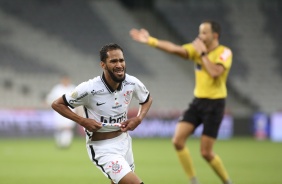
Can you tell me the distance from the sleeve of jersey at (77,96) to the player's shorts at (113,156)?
50 centimetres

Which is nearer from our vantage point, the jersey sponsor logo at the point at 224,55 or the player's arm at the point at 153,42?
the player's arm at the point at 153,42

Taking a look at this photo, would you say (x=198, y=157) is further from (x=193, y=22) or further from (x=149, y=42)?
(x=193, y=22)

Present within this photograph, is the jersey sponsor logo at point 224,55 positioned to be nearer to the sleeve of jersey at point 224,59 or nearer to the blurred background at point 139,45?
the sleeve of jersey at point 224,59

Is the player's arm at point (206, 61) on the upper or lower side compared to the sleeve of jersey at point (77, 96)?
upper

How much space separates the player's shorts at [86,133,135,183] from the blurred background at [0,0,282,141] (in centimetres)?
1809

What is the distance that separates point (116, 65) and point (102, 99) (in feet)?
1.50

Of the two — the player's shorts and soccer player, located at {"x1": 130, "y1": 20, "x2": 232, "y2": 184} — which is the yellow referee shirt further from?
the player's shorts

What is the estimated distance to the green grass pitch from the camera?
41.7ft

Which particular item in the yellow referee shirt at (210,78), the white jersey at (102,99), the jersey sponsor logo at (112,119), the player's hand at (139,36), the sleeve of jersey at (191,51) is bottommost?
the jersey sponsor logo at (112,119)

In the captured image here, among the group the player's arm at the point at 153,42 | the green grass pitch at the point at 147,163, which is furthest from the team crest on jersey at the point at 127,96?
the green grass pitch at the point at 147,163

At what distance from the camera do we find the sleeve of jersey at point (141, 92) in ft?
27.3

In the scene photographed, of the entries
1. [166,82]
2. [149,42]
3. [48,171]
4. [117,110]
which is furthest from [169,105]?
[117,110]

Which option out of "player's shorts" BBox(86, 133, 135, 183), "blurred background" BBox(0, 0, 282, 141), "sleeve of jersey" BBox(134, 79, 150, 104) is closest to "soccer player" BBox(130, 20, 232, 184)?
"sleeve of jersey" BBox(134, 79, 150, 104)

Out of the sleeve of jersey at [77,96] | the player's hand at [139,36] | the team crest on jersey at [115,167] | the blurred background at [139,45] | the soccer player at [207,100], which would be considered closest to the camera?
the team crest on jersey at [115,167]
